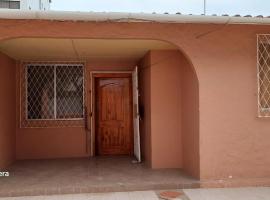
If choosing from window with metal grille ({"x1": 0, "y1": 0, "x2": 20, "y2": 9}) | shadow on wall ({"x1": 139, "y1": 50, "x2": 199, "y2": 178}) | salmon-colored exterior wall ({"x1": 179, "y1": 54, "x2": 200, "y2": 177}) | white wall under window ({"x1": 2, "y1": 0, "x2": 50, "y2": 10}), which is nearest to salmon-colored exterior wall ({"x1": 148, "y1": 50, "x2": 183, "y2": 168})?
shadow on wall ({"x1": 139, "y1": 50, "x2": 199, "y2": 178})

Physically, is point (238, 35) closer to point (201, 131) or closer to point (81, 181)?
point (201, 131)

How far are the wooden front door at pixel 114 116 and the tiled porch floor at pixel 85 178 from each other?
1236 millimetres

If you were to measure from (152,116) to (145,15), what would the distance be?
2548mm

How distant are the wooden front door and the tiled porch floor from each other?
124 centimetres

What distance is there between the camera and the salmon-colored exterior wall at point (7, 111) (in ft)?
23.3

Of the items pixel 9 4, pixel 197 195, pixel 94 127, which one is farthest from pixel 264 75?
pixel 9 4

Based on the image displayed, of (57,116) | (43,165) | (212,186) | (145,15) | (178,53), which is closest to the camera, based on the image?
(145,15)

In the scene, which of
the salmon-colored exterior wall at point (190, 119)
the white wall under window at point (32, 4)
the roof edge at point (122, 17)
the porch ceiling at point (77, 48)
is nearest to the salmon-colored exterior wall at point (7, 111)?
the porch ceiling at point (77, 48)

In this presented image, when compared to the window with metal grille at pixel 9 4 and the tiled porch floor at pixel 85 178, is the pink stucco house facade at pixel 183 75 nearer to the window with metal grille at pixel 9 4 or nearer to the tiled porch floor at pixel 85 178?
the tiled porch floor at pixel 85 178

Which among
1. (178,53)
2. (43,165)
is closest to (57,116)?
(43,165)

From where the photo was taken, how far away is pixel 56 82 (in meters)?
8.70

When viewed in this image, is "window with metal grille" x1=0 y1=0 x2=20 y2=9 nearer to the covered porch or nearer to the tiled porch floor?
the covered porch

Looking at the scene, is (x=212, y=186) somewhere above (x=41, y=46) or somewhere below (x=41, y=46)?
below

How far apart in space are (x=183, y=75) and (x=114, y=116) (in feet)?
9.19
